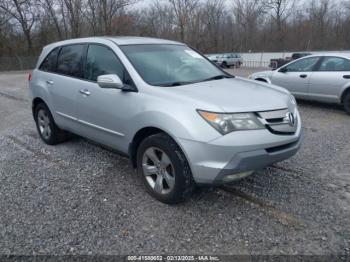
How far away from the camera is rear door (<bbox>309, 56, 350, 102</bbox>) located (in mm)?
7320

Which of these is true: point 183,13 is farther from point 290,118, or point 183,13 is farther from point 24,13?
point 290,118

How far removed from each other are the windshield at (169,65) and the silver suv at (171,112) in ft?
0.04

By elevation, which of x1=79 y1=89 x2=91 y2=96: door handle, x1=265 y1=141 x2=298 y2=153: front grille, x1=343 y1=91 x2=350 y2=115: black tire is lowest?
x1=343 y1=91 x2=350 y2=115: black tire

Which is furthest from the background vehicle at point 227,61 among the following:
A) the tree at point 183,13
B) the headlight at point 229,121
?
the headlight at point 229,121

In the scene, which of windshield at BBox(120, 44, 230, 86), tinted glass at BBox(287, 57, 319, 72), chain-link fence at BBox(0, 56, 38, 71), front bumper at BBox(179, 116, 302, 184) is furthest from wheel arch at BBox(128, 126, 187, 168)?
chain-link fence at BBox(0, 56, 38, 71)

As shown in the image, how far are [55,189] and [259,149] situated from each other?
245 cm

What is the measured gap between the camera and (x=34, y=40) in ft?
131

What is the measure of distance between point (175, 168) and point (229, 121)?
0.70 m

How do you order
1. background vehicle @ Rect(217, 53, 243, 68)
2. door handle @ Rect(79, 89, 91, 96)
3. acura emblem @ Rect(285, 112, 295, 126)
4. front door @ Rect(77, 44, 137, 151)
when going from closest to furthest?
acura emblem @ Rect(285, 112, 295, 126)
front door @ Rect(77, 44, 137, 151)
door handle @ Rect(79, 89, 91, 96)
background vehicle @ Rect(217, 53, 243, 68)

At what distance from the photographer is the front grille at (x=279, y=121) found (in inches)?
116

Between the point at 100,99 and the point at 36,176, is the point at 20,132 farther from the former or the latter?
the point at 100,99

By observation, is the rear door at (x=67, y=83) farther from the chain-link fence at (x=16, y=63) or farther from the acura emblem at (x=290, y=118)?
the chain-link fence at (x=16, y=63)

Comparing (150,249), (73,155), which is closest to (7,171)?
(73,155)

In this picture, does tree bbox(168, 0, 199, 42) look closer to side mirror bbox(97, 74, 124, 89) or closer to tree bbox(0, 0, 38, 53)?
tree bbox(0, 0, 38, 53)
